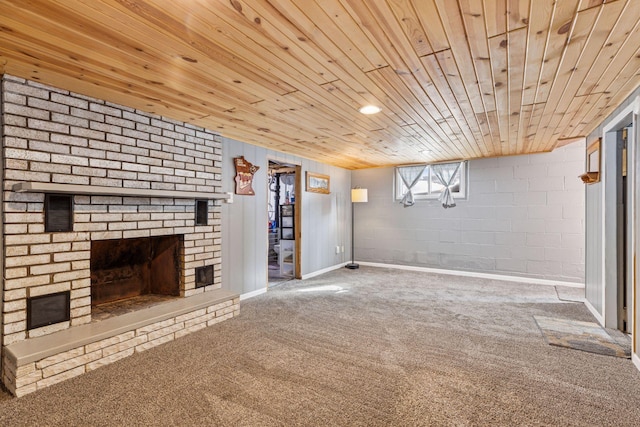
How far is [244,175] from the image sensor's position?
4168 mm

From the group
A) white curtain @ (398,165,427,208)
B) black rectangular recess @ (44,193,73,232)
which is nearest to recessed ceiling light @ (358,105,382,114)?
black rectangular recess @ (44,193,73,232)

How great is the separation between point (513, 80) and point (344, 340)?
2480 millimetres

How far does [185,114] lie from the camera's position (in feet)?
9.87

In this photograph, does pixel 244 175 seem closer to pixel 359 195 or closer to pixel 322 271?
pixel 322 271

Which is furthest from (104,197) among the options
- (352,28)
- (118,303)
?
(352,28)

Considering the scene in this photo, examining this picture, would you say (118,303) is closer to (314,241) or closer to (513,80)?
(314,241)

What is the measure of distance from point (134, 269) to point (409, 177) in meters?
4.90

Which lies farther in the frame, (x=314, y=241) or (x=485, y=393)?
(x=314, y=241)

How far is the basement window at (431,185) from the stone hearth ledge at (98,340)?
13.9 ft

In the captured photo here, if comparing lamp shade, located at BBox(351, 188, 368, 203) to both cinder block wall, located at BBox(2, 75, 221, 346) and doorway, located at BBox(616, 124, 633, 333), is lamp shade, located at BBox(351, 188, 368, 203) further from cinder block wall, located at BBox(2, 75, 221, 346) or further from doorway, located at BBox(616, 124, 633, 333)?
doorway, located at BBox(616, 124, 633, 333)

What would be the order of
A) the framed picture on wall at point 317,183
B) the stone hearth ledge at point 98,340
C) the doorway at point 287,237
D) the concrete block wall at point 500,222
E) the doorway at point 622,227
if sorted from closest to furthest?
the stone hearth ledge at point 98,340 < the doorway at point 622,227 < the concrete block wall at point 500,222 < the doorway at point 287,237 < the framed picture on wall at point 317,183

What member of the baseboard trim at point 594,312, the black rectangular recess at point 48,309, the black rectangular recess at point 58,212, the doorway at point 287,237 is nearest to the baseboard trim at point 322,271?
the doorway at point 287,237

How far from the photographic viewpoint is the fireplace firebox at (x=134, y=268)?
304cm

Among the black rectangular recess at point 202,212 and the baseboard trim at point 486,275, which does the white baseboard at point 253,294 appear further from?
the baseboard trim at point 486,275
